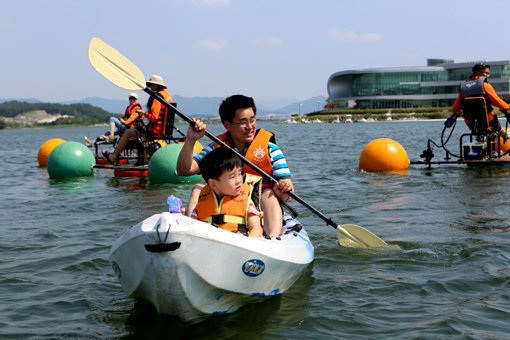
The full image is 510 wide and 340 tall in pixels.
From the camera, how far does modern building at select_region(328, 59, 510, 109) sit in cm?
10550

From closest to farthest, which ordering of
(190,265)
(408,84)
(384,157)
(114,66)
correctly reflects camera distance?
(190,265) → (114,66) → (384,157) → (408,84)

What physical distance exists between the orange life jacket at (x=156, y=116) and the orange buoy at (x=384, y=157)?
16.7 ft

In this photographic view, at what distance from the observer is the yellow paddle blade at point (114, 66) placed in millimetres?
5848

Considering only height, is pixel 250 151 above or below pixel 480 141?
above

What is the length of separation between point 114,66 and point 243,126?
1.56m

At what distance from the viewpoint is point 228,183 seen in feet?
14.9

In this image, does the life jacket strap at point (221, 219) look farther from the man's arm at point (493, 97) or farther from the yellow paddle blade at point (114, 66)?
the man's arm at point (493, 97)

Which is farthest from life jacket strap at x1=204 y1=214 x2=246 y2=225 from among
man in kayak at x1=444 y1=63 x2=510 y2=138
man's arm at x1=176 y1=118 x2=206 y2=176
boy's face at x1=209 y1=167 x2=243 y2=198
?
man in kayak at x1=444 y1=63 x2=510 y2=138

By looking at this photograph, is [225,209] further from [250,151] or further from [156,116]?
[156,116]

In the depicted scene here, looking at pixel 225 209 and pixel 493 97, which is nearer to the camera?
pixel 225 209

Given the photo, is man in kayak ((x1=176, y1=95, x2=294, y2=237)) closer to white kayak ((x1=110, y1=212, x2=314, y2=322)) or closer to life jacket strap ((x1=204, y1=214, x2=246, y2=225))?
life jacket strap ((x1=204, y1=214, x2=246, y2=225))

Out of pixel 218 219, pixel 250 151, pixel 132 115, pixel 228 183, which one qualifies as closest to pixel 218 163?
pixel 228 183

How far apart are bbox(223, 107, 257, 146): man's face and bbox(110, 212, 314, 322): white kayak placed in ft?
4.33

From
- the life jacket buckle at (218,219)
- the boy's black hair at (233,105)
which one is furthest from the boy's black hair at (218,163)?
the boy's black hair at (233,105)
